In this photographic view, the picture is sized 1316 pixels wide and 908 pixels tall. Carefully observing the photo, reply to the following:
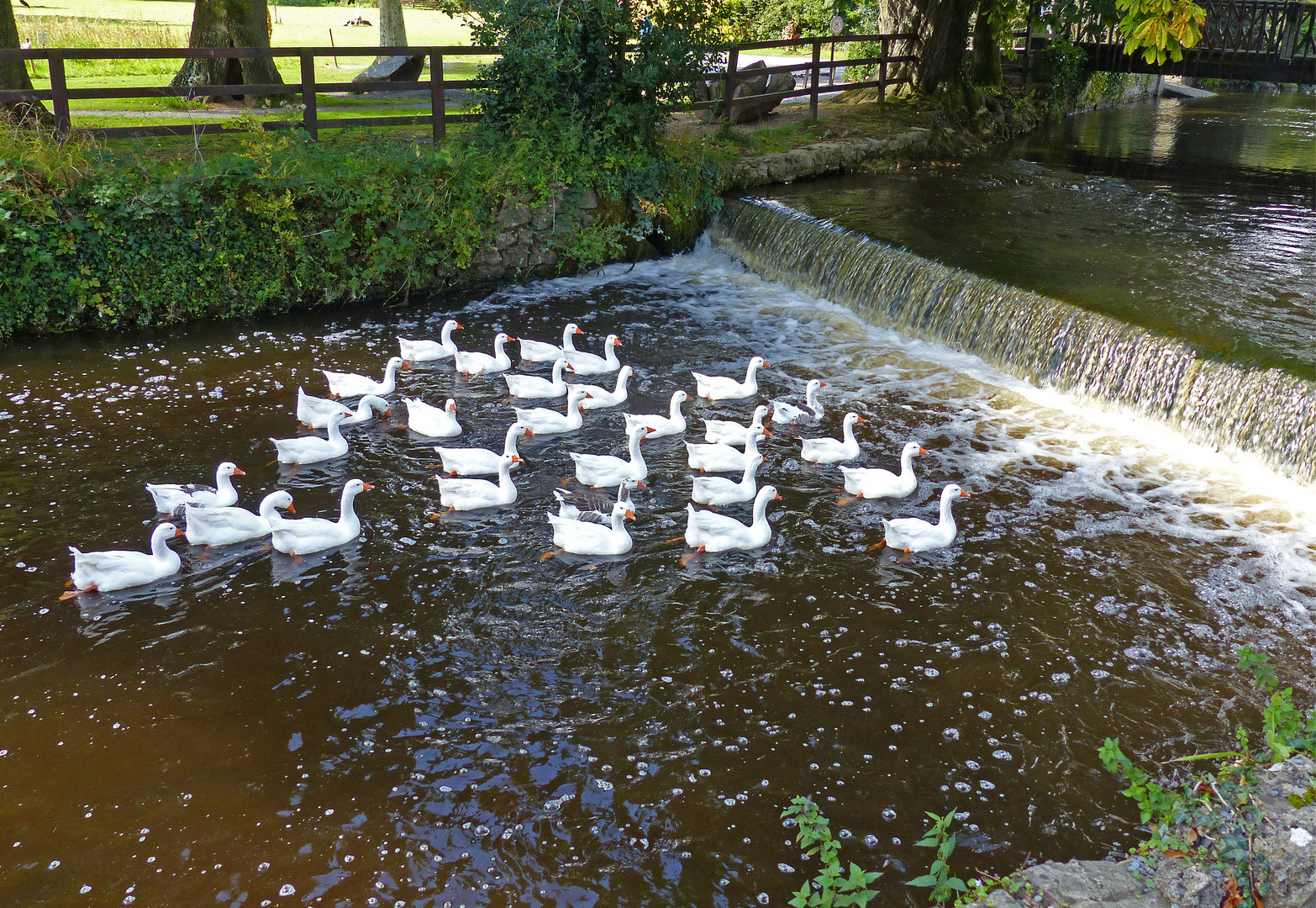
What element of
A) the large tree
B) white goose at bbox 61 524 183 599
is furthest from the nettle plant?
the large tree

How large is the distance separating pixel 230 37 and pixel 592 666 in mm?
17854


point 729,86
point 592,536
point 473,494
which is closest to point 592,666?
point 592,536

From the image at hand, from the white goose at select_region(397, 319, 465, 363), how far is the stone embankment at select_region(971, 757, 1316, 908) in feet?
31.2

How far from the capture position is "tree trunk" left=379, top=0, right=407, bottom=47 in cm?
2703

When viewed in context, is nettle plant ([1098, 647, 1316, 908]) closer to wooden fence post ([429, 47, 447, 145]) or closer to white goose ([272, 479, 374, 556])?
white goose ([272, 479, 374, 556])

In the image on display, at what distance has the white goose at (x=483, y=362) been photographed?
38.8ft

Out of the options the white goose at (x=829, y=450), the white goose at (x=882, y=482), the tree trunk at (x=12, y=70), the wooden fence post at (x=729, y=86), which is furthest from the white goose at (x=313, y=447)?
the wooden fence post at (x=729, y=86)

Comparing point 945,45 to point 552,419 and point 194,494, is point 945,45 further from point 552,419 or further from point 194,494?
point 194,494

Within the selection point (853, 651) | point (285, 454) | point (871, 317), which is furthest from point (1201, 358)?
point (285, 454)

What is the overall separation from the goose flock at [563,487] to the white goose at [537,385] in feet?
0.04

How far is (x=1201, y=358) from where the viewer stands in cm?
1026

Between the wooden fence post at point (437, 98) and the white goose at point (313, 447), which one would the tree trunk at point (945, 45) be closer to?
the wooden fence post at point (437, 98)

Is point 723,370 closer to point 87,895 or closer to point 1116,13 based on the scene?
point 87,895

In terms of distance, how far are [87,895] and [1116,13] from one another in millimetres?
21675
